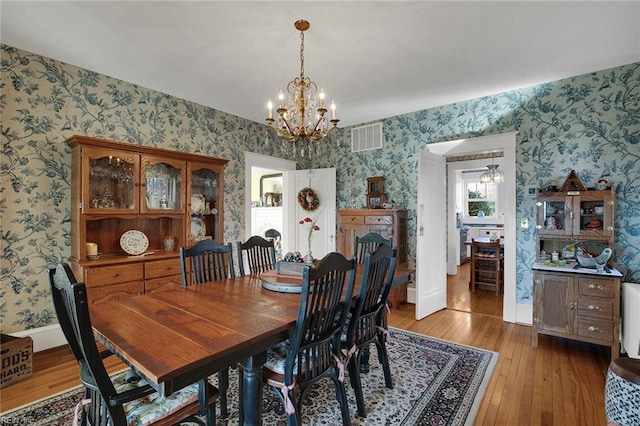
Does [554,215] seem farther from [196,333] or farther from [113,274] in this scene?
[113,274]

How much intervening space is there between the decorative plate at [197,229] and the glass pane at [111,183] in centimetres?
75

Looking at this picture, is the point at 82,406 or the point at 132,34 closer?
the point at 82,406

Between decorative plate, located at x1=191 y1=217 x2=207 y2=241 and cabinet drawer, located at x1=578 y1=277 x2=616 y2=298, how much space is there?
4000mm

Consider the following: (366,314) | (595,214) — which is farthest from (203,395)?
(595,214)

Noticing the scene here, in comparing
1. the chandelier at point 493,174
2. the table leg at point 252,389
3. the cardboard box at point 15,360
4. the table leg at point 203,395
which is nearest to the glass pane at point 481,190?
the chandelier at point 493,174

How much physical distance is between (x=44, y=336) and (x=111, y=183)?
5.05 ft

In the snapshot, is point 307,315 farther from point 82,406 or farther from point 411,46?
point 411,46

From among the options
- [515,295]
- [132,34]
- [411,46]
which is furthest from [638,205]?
[132,34]

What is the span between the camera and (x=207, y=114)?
13.9ft

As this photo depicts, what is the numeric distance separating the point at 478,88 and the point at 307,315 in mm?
3379

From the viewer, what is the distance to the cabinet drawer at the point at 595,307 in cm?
273

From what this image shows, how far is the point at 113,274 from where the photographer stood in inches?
115

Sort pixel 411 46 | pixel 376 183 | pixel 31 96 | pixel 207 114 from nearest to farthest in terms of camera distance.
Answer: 1. pixel 411 46
2. pixel 31 96
3. pixel 207 114
4. pixel 376 183

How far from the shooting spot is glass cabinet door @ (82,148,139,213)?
2.89 metres
